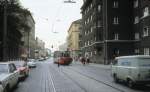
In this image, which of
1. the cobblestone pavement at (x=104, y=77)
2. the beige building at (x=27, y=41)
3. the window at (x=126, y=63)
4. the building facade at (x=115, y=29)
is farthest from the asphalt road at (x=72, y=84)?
the beige building at (x=27, y=41)

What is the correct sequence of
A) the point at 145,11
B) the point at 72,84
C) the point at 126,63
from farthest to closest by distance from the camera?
the point at 145,11
the point at 72,84
the point at 126,63

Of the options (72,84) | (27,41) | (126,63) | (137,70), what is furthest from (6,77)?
(27,41)

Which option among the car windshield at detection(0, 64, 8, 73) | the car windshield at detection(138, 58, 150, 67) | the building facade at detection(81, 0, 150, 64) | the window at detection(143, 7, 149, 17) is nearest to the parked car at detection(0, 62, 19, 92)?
the car windshield at detection(0, 64, 8, 73)

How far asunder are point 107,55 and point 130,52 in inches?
183

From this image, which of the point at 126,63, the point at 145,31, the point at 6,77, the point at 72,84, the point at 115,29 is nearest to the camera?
the point at 6,77

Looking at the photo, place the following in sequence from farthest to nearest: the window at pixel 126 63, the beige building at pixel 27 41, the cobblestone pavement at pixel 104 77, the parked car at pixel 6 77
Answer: the beige building at pixel 27 41 < the window at pixel 126 63 < the cobblestone pavement at pixel 104 77 < the parked car at pixel 6 77

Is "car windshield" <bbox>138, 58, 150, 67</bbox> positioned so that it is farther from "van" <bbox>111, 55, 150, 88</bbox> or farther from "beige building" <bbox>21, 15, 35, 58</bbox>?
"beige building" <bbox>21, 15, 35, 58</bbox>

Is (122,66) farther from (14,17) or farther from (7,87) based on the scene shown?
(14,17)

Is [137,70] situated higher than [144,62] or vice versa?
[144,62]

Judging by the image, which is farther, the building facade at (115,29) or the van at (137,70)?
the building facade at (115,29)

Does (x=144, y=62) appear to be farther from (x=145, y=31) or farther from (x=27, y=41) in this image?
(x=27, y=41)

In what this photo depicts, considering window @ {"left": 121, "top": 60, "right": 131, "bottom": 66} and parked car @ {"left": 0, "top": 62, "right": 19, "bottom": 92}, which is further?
window @ {"left": 121, "top": 60, "right": 131, "bottom": 66}

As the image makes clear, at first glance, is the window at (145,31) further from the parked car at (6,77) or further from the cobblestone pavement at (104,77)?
the parked car at (6,77)

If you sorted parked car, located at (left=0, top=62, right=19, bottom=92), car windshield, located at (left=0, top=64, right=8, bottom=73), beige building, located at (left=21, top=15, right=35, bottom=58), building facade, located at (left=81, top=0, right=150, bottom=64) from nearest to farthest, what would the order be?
1. parked car, located at (left=0, top=62, right=19, bottom=92)
2. car windshield, located at (left=0, top=64, right=8, bottom=73)
3. building facade, located at (left=81, top=0, right=150, bottom=64)
4. beige building, located at (left=21, top=15, right=35, bottom=58)
